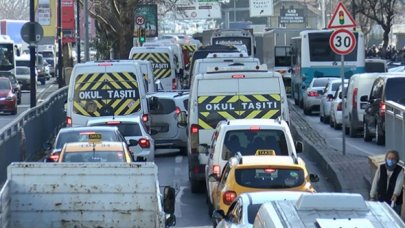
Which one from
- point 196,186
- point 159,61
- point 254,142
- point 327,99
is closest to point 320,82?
point 327,99

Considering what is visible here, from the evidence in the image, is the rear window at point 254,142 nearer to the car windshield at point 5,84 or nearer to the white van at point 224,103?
the white van at point 224,103

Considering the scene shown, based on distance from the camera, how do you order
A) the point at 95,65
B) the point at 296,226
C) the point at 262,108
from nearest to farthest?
the point at 296,226
the point at 262,108
the point at 95,65

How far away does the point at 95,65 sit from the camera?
26.5m

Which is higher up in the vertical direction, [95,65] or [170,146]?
[95,65]

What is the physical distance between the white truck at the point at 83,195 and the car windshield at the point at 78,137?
242 inches

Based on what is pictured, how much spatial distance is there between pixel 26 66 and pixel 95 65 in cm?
4593

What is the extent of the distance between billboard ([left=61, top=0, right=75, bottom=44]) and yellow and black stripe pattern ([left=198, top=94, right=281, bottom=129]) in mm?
41682

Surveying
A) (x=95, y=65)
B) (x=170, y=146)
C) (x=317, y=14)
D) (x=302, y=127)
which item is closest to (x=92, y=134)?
(x=95, y=65)

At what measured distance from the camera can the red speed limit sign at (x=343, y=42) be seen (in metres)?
23.9

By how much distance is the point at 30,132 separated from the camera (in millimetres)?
27453

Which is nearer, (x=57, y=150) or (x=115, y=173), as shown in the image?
(x=115, y=173)

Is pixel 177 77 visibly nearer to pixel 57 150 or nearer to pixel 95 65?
pixel 95 65

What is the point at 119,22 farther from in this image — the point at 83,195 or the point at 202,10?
the point at 83,195

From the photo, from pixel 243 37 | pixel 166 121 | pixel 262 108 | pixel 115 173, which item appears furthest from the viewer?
pixel 243 37
